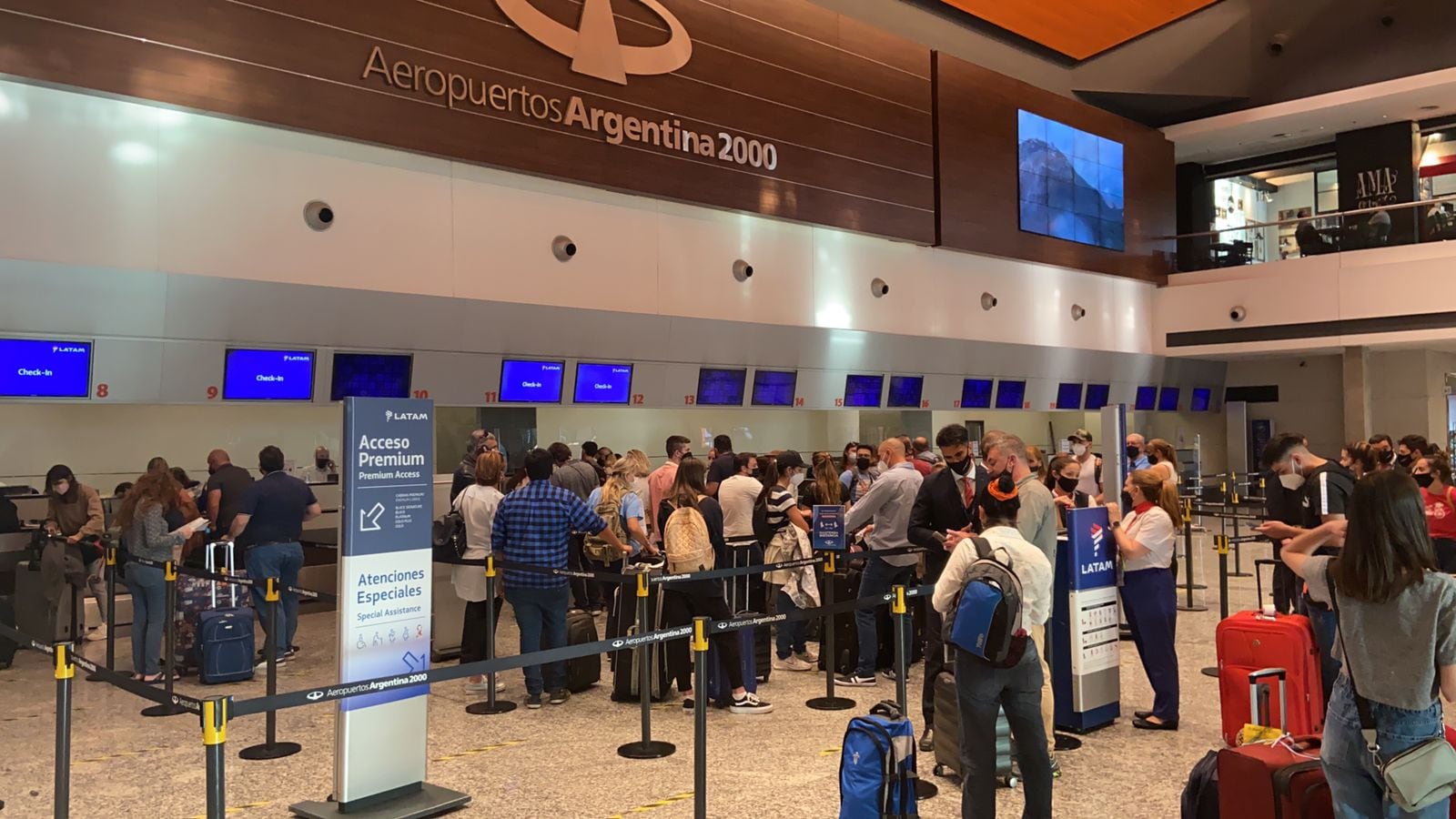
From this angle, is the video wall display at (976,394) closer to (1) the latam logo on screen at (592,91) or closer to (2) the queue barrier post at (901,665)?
(1) the latam logo on screen at (592,91)

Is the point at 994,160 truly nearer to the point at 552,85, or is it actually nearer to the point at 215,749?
the point at 552,85

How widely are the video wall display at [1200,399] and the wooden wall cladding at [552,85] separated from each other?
9.03 metres

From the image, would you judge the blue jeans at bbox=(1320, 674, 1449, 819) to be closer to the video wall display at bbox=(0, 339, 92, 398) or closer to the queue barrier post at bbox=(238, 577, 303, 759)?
the queue barrier post at bbox=(238, 577, 303, 759)

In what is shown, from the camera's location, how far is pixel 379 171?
340 inches


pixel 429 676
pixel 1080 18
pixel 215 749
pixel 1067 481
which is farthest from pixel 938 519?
pixel 1080 18

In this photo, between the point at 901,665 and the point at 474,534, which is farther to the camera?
the point at 474,534

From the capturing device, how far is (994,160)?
46.0 ft

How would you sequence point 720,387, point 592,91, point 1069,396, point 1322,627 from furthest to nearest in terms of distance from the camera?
1. point 1069,396
2. point 720,387
3. point 592,91
4. point 1322,627

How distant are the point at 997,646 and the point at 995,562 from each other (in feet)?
1.04

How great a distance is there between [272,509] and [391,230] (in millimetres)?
2445

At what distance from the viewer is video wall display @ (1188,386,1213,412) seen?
1947 centimetres

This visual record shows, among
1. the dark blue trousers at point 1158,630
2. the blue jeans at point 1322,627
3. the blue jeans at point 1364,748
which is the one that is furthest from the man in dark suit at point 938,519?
the blue jeans at point 1364,748

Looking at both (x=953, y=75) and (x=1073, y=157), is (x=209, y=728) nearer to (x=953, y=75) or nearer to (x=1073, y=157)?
(x=953, y=75)

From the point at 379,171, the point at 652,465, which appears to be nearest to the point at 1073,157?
the point at 652,465
